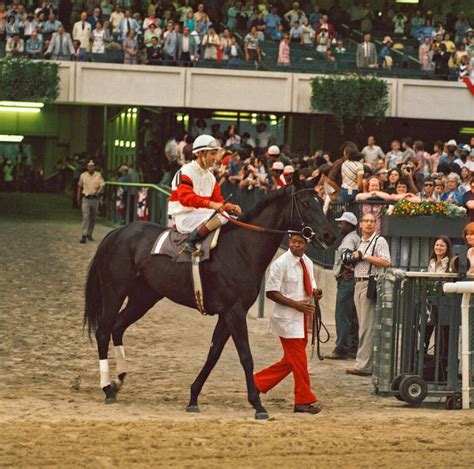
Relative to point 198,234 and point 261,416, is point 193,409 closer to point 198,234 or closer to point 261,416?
point 261,416

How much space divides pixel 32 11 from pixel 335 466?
28.8m

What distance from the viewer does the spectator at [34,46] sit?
33656 millimetres

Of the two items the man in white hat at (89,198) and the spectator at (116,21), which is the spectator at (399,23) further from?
the man in white hat at (89,198)

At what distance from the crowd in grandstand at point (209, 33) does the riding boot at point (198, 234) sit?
2216 cm

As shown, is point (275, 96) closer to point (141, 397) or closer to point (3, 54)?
point (3, 54)

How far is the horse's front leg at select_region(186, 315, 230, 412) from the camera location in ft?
38.7

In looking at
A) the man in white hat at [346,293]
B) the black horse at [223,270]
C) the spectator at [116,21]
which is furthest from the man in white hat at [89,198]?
the black horse at [223,270]

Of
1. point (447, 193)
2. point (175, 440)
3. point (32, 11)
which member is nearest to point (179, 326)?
point (447, 193)

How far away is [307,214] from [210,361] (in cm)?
161

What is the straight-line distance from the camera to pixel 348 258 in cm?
1470

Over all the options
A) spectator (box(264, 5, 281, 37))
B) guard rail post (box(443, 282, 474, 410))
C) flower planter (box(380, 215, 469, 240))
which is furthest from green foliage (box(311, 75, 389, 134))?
guard rail post (box(443, 282, 474, 410))

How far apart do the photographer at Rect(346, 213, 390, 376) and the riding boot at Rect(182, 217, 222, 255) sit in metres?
2.69

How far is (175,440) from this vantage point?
9.98 m

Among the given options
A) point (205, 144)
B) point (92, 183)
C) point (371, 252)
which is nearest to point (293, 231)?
point (205, 144)
